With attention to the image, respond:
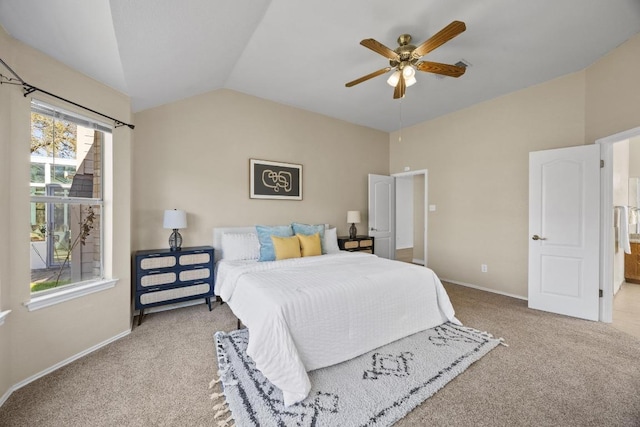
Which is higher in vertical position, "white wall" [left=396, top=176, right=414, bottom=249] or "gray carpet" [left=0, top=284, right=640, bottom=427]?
"white wall" [left=396, top=176, right=414, bottom=249]

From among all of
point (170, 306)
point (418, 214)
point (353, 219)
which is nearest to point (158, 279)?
point (170, 306)

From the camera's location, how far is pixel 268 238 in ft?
11.1

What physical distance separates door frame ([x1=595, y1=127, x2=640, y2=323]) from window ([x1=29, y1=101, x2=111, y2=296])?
5.14 m

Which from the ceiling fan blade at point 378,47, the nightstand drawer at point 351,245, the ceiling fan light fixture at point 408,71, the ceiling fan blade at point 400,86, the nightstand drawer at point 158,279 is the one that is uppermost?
the ceiling fan blade at point 378,47

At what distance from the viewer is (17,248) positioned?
1800mm

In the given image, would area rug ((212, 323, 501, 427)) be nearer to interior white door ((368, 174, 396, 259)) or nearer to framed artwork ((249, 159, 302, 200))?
framed artwork ((249, 159, 302, 200))

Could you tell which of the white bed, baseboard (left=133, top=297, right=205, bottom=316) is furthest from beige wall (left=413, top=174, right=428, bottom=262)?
baseboard (left=133, top=297, right=205, bottom=316)

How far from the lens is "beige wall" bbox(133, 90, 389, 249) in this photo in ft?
10.7

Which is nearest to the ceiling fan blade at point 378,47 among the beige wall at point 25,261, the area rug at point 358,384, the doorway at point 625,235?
the beige wall at point 25,261

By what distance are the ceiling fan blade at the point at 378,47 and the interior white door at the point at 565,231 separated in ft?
7.85

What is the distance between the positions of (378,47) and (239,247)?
2.70 m

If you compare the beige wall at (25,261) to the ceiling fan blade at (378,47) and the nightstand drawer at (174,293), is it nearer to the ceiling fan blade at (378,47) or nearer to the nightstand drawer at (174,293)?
the nightstand drawer at (174,293)

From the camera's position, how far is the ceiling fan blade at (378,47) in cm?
205

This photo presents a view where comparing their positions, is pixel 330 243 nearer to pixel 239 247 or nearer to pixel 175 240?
pixel 239 247
